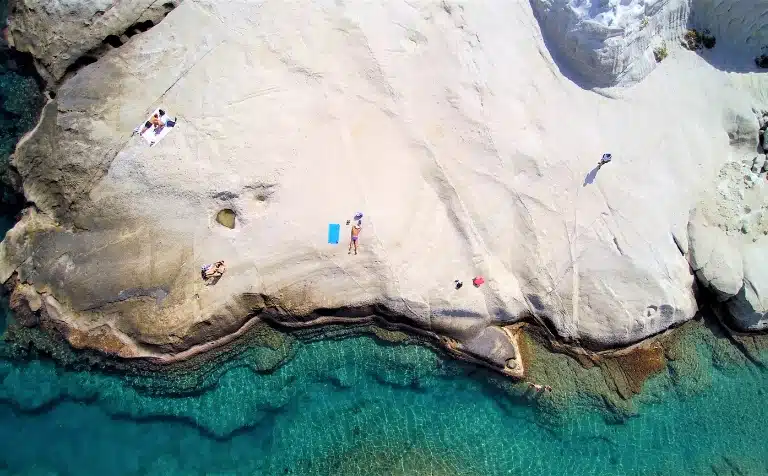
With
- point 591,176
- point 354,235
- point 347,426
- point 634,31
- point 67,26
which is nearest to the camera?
point 354,235

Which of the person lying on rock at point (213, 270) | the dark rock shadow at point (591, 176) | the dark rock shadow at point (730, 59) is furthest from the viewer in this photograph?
the dark rock shadow at point (730, 59)


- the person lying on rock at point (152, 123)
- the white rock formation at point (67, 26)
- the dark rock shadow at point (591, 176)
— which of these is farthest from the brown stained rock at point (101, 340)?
the dark rock shadow at point (591, 176)

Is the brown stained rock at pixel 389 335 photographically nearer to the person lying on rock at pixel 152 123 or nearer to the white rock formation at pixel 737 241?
the person lying on rock at pixel 152 123

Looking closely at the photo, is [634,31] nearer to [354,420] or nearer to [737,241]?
[737,241]

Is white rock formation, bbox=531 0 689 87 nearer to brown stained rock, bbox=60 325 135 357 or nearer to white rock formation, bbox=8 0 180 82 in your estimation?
white rock formation, bbox=8 0 180 82

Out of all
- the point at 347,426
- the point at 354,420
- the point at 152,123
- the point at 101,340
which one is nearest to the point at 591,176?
the point at 354,420

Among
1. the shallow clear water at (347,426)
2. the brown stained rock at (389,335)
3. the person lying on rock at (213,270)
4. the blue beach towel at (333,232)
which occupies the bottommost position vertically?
the shallow clear water at (347,426)

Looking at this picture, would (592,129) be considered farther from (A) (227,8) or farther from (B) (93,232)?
(B) (93,232)
